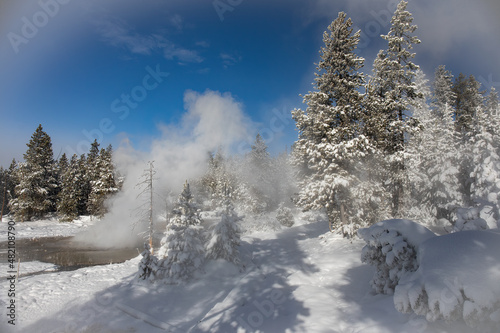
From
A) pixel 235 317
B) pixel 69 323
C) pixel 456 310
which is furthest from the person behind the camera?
pixel 69 323

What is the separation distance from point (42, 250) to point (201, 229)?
65.3ft

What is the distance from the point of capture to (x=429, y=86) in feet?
122

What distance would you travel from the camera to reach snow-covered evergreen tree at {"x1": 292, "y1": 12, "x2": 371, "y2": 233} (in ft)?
52.0

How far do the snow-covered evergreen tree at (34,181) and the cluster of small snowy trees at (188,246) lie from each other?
3735 centimetres

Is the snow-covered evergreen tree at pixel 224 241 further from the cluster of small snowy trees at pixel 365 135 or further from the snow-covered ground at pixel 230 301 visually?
the cluster of small snowy trees at pixel 365 135

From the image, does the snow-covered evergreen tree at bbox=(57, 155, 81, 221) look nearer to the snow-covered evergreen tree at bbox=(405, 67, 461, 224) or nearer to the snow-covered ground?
the snow-covered ground

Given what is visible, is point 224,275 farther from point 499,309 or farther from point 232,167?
point 232,167

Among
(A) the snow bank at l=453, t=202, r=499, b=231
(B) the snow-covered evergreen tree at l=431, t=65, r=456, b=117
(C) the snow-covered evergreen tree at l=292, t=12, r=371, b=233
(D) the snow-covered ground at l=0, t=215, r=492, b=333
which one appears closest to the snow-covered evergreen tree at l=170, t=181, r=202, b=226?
(D) the snow-covered ground at l=0, t=215, r=492, b=333

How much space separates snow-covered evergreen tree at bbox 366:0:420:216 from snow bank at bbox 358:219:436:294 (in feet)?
31.8

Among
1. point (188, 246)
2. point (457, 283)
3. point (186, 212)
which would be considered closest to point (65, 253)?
→ point (186, 212)

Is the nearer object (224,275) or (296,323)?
(296,323)

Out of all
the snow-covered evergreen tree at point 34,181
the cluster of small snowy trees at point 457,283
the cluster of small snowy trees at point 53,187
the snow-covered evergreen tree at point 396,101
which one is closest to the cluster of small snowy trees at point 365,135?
the snow-covered evergreen tree at point 396,101

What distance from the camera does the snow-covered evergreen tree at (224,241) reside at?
48.6ft

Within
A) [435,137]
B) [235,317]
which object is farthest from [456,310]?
[435,137]
